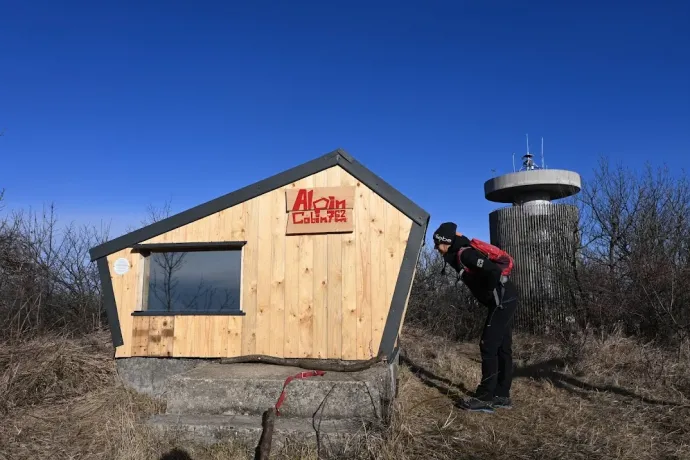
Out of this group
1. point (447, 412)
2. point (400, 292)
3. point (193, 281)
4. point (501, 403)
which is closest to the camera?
point (447, 412)

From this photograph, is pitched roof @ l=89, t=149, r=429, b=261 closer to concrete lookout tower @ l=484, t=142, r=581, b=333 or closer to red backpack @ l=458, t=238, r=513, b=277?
red backpack @ l=458, t=238, r=513, b=277

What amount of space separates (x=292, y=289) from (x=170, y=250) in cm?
187

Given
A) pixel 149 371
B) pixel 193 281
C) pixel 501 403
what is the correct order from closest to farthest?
pixel 501 403
pixel 149 371
pixel 193 281

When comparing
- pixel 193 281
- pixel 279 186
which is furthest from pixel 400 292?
pixel 193 281

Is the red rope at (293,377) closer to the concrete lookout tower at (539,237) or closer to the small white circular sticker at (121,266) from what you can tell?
the small white circular sticker at (121,266)

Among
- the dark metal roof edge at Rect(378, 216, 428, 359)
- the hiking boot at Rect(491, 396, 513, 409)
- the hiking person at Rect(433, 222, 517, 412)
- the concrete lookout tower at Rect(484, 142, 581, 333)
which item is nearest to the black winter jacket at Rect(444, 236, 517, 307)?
the hiking person at Rect(433, 222, 517, 412)

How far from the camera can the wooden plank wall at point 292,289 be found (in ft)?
20.2

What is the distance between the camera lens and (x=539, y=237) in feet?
39.3

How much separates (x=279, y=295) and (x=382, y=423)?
7.82 feet

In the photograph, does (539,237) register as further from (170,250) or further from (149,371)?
(149,371)

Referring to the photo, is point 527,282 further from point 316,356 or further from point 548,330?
point 316,356

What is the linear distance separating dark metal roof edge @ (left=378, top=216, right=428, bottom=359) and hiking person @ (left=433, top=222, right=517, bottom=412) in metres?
0.76

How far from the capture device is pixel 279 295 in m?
6.35

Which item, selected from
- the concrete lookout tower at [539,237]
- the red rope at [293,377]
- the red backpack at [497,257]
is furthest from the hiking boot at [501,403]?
the concrete lookout tower at [539,237]
